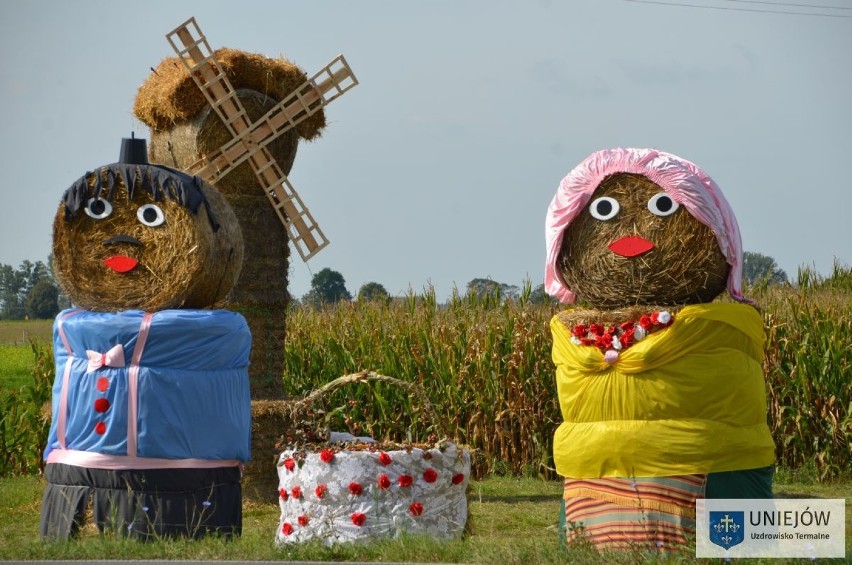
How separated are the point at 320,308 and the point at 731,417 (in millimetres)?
9692

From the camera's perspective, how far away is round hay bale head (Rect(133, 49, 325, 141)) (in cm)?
1212

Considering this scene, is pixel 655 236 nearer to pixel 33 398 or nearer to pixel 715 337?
pixel 715 337

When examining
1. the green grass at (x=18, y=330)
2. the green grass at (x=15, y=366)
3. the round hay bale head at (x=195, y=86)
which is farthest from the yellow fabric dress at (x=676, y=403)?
the green grass at (x=18, y=330)

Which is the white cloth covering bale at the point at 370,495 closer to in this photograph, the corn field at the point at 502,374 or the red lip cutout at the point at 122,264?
the red lip cutout at the point at 122,264

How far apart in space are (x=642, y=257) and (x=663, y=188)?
1.50ft

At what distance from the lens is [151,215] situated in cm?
861

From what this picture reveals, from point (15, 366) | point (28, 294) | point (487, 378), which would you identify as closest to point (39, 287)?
point (28, 294)

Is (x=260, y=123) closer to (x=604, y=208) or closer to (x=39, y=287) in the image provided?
(x=604, y=208)

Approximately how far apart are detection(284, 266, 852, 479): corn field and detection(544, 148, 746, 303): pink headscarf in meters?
5.14

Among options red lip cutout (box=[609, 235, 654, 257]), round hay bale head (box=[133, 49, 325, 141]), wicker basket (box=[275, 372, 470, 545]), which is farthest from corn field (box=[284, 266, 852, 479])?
red lip cutout (box=[609, 235, 654, 257])

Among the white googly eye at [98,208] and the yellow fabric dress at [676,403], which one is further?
the white googly eye at [98,208]

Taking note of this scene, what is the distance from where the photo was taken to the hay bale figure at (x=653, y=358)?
7473 mm

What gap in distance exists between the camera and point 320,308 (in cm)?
1667

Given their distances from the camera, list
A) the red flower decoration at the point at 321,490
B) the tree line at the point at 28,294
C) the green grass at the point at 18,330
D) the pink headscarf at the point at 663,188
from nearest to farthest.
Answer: the red flower decoration at the point at 321,490 → the pink headscarf at the point at 663,188 → the green grass at the point at 18,330 → the tree line at the point at 28,294
